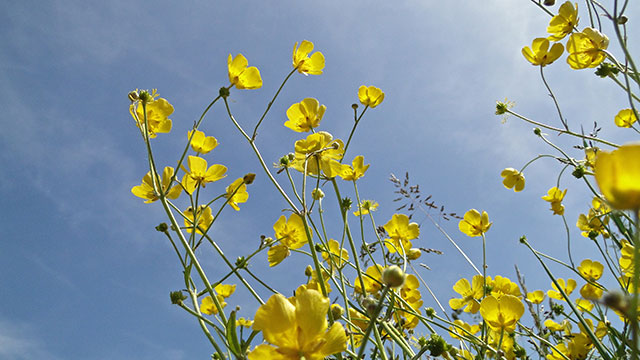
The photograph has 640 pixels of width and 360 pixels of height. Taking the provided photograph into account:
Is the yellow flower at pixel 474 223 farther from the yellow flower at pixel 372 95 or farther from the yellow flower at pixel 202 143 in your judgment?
the yellow flower at pixel 202 143

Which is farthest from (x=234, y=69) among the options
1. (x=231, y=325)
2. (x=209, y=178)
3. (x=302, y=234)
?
(x=231, y=325)

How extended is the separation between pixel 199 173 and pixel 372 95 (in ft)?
3.36

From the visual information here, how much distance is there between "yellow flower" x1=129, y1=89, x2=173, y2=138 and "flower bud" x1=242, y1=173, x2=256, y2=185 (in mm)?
369

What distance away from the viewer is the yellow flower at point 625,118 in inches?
96.4

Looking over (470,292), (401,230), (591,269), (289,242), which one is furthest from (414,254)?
(591,269)

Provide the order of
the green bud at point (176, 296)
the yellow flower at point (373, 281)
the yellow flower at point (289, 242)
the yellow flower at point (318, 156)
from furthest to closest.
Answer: the yellow flower at point (373, 281) < the yellow flower at point (289, 242) < the yellow flower at point (318, 156) < the green bud at point (176, 296)

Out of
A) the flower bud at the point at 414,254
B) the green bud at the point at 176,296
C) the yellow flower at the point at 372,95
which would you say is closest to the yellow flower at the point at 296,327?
the green bud at the point at 176,296

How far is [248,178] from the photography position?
1.53 meters

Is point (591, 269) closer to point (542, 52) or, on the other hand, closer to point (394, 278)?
point (542, 52)

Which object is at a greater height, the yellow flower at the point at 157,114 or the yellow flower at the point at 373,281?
the yellow flower at the point at 157,114

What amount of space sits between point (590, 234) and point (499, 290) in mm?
880

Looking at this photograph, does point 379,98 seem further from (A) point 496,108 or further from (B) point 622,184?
(B) point 622,184

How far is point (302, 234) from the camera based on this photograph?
167 centimetres

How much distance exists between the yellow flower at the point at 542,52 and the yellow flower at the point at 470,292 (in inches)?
47.0
